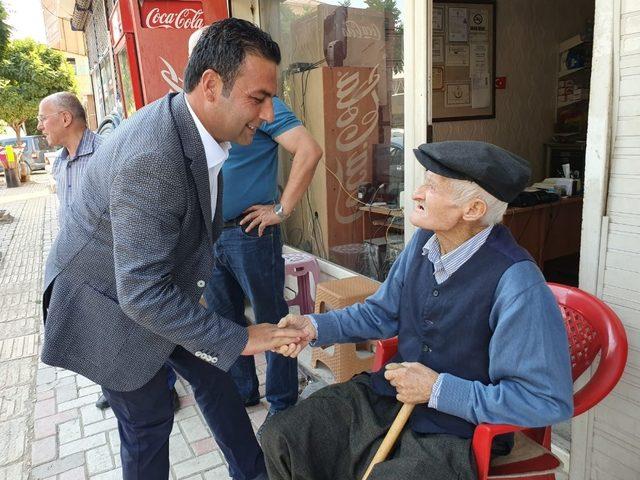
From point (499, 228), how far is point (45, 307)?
1.58 metres

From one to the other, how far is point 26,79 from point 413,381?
29763mm

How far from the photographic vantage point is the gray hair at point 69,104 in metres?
3.09

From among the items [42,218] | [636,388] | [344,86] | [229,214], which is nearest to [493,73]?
[344,86]

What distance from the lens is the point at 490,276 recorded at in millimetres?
1400

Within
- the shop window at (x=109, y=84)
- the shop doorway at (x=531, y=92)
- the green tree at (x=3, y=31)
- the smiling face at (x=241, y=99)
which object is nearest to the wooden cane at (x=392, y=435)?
the smiling face at (x=241, y=99)

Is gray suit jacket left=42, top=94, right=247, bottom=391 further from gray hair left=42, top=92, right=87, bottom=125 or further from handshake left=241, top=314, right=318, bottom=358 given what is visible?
gray hair left=42, top=92, right=87, bottom=125

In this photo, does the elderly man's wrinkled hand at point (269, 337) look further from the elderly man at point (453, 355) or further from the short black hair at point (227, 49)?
the short black hair at point (227, 49)

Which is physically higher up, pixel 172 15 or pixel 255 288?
pixel 172 15

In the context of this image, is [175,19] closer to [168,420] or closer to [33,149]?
[168,420]

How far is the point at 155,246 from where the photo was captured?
1.40m

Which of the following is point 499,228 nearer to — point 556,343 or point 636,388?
point 556,343

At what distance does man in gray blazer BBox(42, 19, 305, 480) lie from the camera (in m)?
1.40

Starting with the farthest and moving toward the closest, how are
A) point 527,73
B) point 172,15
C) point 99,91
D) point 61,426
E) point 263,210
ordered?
point 99,91
point 527,73
point 172,15
point 61,426
point 263,210

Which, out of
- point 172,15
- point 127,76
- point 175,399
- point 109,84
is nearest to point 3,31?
point 109,84
